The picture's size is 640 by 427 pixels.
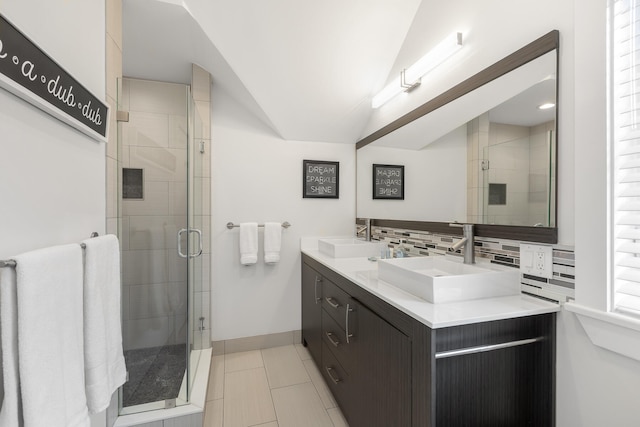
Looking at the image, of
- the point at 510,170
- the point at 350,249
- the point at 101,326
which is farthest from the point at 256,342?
the point at 510,170

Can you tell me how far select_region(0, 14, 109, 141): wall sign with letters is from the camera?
659 millimetres

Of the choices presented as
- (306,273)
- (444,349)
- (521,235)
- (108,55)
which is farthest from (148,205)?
(521,235)

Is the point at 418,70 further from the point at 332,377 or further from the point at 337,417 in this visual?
the point at 337,417

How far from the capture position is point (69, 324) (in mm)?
801

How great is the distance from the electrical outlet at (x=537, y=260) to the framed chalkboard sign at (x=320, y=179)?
1.72m

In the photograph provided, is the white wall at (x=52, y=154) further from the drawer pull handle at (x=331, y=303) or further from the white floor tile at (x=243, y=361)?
the white floor tile at (x=243, y=361)

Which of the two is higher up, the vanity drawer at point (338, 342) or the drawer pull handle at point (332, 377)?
the vanity drawer at point (338, 342)

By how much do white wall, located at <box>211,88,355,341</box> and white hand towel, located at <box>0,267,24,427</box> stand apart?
179 centimetres

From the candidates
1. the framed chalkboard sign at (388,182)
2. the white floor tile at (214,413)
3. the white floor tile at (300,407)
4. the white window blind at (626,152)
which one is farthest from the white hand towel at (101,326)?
the framed chalkboard sign at (388,182)

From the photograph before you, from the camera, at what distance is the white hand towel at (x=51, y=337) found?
2.09ft

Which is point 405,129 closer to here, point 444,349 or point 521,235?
point 521,235

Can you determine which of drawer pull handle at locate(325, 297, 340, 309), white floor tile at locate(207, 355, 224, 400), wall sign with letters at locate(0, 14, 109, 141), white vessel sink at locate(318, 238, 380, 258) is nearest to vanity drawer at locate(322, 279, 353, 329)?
drawer pull handle at locate(325, 297, 340, 309)

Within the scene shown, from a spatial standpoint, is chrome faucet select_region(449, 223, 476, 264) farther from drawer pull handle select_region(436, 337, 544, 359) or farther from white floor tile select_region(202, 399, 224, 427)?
white floor tile select_region(202, 399, 224, 427)

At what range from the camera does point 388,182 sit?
2260 mm
